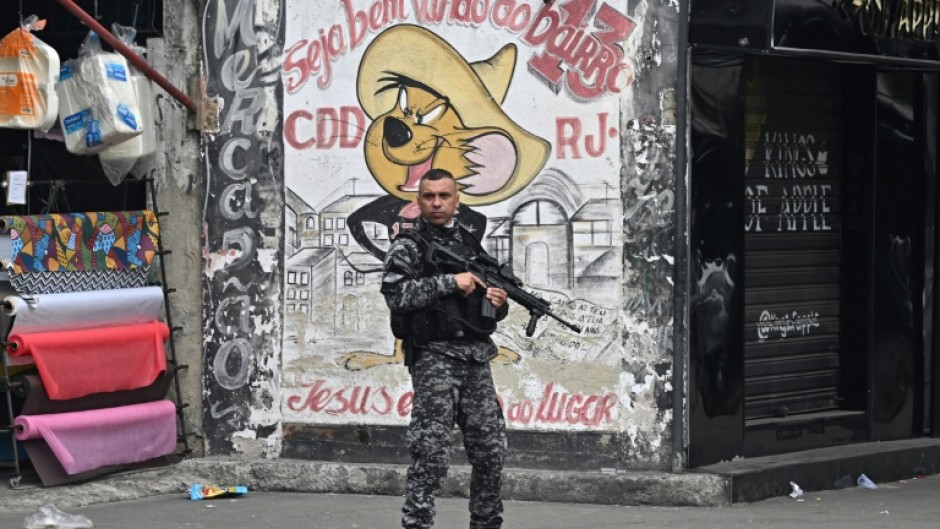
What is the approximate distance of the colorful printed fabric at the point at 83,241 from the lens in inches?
359

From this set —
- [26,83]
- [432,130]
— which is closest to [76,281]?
[26,83]

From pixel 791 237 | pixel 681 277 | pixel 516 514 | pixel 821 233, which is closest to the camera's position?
pixel 516 514

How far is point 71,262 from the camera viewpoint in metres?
9.36

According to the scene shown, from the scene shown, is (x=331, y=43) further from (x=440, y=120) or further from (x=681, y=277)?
(x=681, y=277)

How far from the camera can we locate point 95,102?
9.26 meters

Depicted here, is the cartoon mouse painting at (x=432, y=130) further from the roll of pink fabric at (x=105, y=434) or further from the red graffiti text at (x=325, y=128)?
the roll of pink fabric at (x=105, y=434)

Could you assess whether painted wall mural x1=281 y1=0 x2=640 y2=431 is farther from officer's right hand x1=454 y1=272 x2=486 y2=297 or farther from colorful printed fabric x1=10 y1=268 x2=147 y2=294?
officer's right hand x1=454 y1=272 x2=486 y2=297

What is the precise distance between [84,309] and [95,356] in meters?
0.28

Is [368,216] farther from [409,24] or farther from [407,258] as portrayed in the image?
[407,258]

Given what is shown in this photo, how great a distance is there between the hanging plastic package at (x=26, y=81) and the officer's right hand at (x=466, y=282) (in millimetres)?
3155

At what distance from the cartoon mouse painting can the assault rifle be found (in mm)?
1850

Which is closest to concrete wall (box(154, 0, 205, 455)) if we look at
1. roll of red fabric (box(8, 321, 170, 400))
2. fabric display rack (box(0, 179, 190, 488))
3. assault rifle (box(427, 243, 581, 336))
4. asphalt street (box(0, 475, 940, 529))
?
fabric display rack (box(0, 179, 190, 488))

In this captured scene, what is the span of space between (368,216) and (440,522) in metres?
1.99

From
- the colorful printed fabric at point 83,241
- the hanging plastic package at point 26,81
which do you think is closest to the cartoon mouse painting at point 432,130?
the colorful printed fabric at point 83,241
